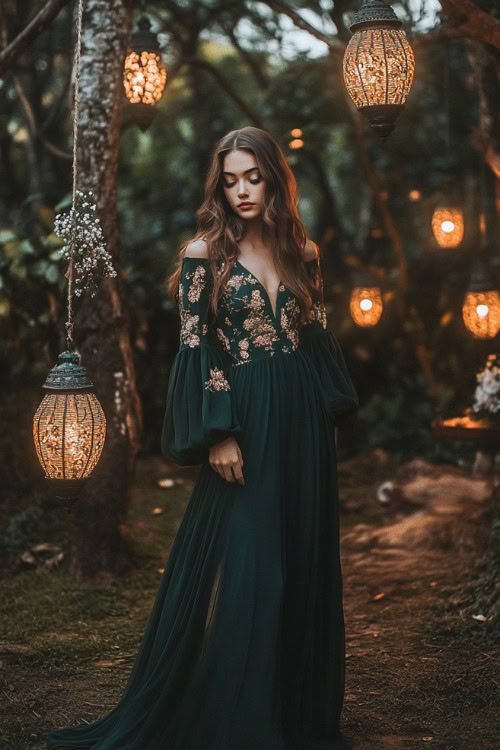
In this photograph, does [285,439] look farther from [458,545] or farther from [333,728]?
[458,545]

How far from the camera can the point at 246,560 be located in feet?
10.1

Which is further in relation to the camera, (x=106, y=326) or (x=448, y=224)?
(x=448, y=224)

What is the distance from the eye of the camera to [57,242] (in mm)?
5633

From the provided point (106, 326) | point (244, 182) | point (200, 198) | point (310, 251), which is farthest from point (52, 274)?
point (200, 198)

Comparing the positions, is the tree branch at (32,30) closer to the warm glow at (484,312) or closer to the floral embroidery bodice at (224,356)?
the floral embroidery bodice at (224,356)

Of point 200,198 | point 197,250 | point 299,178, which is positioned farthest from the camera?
point 299,178

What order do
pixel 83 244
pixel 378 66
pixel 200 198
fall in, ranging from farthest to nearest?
1. pixel 200 198
2. pixel 83 244
3. pixel 378 66

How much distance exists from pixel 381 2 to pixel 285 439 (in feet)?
5.96

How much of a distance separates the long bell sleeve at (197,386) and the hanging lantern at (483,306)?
3.14 metres

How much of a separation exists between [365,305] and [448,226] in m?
0.84

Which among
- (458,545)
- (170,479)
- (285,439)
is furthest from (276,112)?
(285,439)

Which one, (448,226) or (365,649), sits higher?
(448,226)

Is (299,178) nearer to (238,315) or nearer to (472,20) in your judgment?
(472,20)

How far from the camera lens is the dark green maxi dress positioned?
10.0ft
